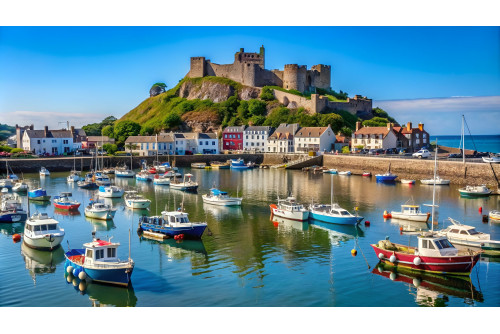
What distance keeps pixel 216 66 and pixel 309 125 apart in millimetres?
30945

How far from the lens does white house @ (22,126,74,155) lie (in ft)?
217

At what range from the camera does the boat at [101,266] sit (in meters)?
15.9

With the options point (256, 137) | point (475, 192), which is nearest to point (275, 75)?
point (256, 137)

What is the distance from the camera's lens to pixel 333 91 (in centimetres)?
9450

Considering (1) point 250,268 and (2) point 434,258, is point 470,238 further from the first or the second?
(1) point 250,268

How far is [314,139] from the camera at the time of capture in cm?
6656

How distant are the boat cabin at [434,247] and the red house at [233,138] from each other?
59008mm

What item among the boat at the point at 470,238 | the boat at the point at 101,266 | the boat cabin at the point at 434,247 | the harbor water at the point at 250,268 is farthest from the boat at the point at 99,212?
the boat at the point at 470,238

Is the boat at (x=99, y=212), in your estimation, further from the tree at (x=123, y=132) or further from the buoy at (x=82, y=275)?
the tree at (x=123, y=132)

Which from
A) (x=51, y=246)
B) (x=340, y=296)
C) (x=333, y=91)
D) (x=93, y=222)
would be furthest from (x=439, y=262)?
Answer: (x=333, y=91)

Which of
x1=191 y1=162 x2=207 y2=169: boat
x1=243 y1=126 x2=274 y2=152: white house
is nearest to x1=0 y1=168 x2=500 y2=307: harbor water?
x1=191 y1=162 x2=207 y2=169: boat

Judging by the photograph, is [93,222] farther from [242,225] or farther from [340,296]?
[340,296]

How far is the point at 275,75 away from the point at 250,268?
252 ft

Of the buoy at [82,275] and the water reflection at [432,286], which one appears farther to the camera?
the buoy at [82,275]
